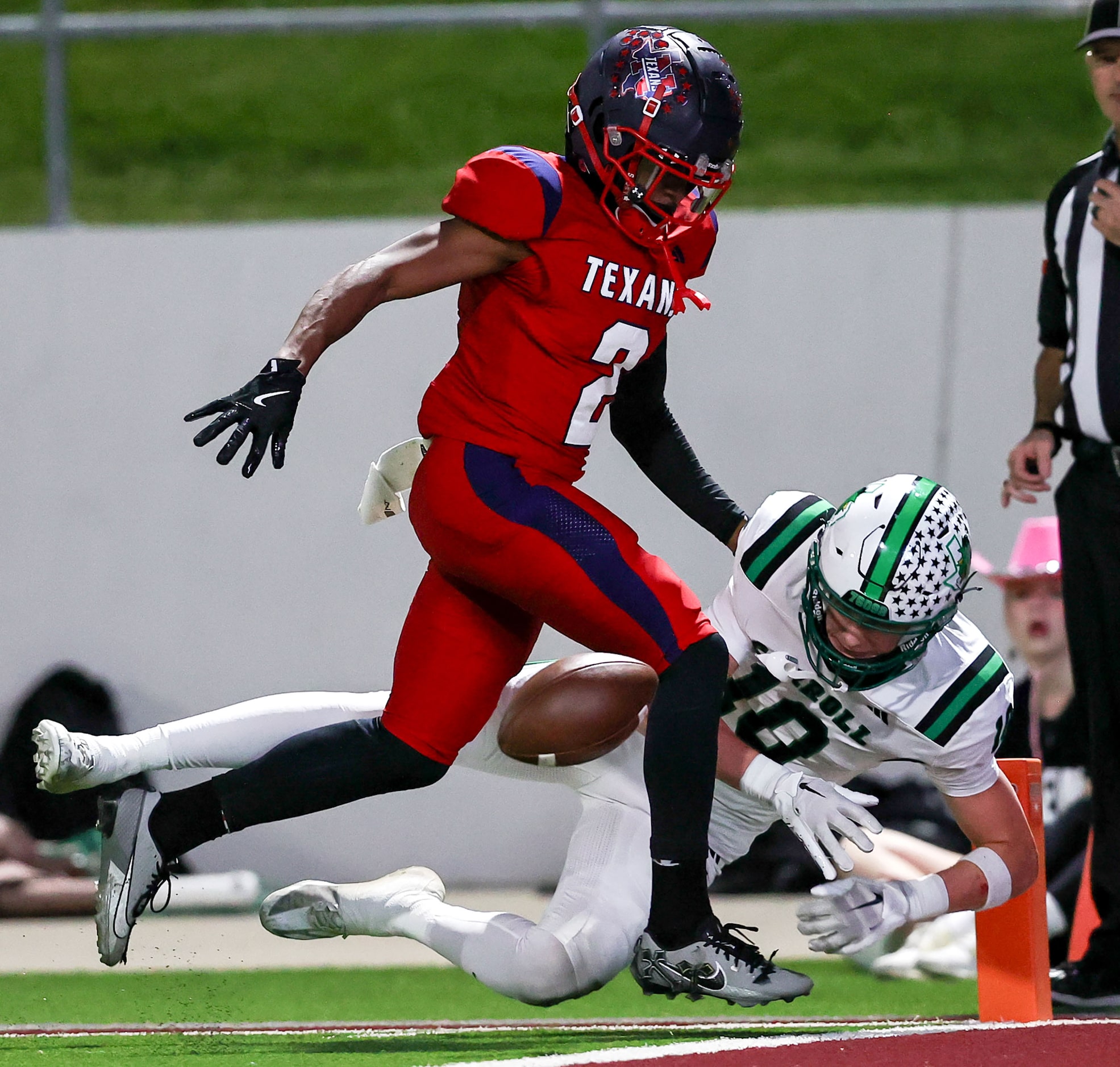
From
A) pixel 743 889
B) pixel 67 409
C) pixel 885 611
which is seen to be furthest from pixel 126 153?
pixel 885 611

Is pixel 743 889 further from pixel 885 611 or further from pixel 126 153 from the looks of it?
pixel 126 153

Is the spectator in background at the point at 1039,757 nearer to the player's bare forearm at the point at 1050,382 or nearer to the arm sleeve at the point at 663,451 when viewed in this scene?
the player's bare forearm at the point at 1050,382

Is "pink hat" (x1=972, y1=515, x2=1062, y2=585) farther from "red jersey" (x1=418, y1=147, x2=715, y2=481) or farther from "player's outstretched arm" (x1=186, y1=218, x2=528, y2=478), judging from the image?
"player's outstretched arm" (x1=186, y1=218, x2=528, y2=478)

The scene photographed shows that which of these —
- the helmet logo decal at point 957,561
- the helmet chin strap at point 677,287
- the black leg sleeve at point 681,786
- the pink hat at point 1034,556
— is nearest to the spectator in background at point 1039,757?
the pink hat at point 1034,556

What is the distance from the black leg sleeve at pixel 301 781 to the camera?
295cm

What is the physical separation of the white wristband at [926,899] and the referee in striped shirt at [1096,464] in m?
0.77

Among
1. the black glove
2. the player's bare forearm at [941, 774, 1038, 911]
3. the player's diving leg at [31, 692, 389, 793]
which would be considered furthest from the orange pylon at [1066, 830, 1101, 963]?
the black glove

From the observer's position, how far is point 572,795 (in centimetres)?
551

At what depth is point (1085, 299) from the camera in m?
3.71

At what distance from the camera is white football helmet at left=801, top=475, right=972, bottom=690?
2863mm

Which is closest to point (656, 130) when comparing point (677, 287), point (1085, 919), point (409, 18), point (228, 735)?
point (677, 287)

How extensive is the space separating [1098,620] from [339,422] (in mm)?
2757

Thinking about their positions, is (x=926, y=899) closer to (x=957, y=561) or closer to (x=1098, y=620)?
(x=957, y=561)

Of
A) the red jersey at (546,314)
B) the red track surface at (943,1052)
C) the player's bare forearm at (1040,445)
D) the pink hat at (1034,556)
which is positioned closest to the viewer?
the red track surface at (943,1052)
